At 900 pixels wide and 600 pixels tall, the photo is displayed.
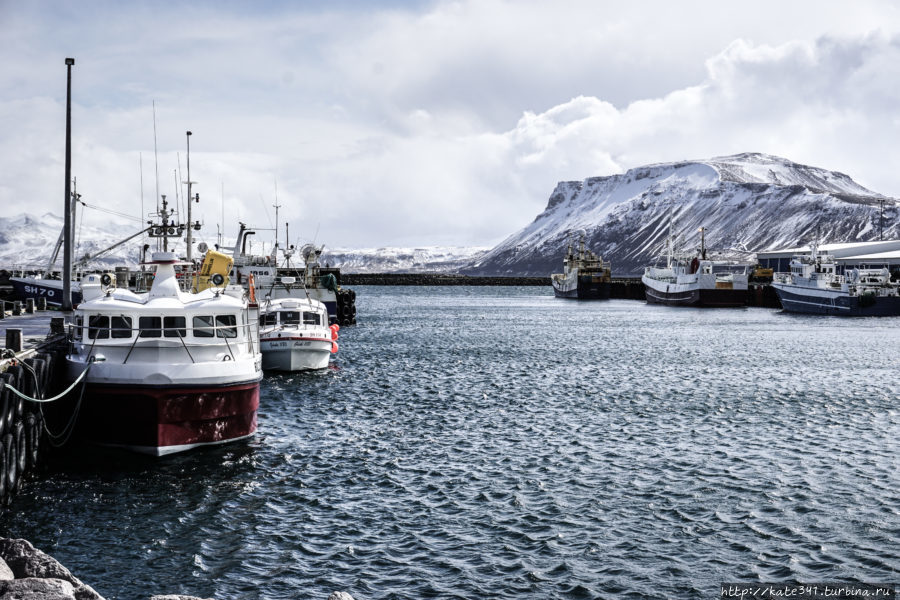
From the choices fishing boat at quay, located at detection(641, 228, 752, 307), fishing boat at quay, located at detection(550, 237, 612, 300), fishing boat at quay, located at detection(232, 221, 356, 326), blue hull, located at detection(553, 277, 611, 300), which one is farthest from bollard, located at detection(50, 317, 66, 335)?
blue hull, located at detection(553, 277, 611, 300)

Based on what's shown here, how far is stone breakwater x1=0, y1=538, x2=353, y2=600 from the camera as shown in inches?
471

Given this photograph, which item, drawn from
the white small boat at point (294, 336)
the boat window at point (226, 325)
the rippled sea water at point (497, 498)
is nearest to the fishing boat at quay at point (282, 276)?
the white small boat at point (294, 336)

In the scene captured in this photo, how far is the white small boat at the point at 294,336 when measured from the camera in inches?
1764

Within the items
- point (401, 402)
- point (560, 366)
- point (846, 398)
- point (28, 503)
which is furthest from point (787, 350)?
point (28, 503)

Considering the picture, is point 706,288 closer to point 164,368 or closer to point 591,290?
point 591,290

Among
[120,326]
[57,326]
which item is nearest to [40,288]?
[57,326]

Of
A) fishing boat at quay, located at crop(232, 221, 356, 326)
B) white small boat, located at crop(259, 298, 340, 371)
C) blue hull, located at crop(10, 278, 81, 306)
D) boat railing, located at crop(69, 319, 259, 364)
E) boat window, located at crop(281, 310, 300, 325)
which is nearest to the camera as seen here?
boat railing, located at crop(69, 319, 259, 364)

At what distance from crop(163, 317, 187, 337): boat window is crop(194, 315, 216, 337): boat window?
0.41 m

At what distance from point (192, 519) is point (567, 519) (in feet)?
30.1

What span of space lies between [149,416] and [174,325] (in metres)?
3.05

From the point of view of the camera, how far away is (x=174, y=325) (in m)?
25.6

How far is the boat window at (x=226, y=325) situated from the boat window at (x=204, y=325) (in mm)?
217

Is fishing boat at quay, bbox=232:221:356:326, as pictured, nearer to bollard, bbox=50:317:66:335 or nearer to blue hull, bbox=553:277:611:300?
bollard, bbox=50:317:66:335

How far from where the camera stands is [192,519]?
2006 cm
